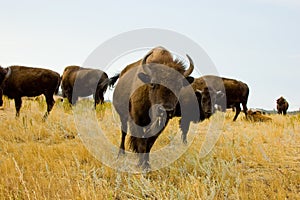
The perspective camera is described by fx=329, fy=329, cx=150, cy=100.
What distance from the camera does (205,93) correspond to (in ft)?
→ 32.5

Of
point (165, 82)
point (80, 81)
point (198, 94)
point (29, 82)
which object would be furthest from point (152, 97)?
point (80, 81)

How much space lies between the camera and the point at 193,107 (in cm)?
832

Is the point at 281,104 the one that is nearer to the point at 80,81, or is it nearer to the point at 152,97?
the point at 80,81

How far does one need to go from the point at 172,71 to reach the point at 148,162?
5.07ft

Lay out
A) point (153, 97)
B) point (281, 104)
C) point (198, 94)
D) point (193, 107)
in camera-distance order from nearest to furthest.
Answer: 1. point (153, 97)
2. point (193, 107)
3. point (198, 94)
4. point (281, 104)

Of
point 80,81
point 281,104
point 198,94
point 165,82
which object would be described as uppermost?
point 165,82

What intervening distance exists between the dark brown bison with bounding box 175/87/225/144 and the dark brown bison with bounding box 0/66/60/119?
5.10 m

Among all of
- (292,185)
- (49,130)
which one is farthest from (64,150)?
(292,185)

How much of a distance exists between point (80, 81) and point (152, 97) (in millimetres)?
11563

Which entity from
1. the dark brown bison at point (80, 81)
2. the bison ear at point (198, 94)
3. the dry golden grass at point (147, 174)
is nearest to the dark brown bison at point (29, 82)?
the dark brown bison at point (80, 81)

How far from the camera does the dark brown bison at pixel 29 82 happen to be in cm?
1133

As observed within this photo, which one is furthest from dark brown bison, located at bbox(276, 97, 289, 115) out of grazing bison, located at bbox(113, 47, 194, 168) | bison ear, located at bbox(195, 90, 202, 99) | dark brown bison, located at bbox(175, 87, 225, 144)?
grazing bison, located at bbox(113, 47, 194, 168)

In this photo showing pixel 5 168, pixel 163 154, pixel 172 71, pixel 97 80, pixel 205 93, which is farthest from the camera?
pixel 97 80

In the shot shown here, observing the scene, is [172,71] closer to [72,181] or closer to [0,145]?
[72,181]
